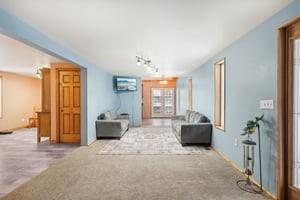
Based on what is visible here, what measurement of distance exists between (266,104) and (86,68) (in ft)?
14.2

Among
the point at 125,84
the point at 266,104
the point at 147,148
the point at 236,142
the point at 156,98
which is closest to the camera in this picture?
the point at 266,104

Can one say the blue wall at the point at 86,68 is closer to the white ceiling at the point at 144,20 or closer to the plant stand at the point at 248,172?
the white ceiling at the point at 144,20

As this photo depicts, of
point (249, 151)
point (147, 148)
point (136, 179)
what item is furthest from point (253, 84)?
point (147, 148)

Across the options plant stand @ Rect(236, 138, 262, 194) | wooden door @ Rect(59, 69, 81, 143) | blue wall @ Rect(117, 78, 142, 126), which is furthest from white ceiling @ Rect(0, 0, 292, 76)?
blue wall @ Rect(117, 78, 142, 126)

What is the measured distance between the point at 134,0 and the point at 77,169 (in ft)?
9.54

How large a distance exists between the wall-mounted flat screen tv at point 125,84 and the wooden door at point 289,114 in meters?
7.17

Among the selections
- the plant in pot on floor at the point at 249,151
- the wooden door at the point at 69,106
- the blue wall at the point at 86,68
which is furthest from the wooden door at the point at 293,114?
the wooden door at the point at 69,106

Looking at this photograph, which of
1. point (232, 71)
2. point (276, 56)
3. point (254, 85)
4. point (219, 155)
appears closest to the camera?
point (276, 56)

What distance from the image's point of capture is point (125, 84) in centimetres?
908

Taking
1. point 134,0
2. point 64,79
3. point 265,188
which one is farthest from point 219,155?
point 64,79

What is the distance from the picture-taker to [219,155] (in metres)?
4.45

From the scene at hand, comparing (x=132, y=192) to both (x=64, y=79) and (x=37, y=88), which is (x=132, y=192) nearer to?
(x=64, y=79)

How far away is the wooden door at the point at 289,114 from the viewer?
2285 mm

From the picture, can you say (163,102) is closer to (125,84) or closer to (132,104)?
(132,104)
